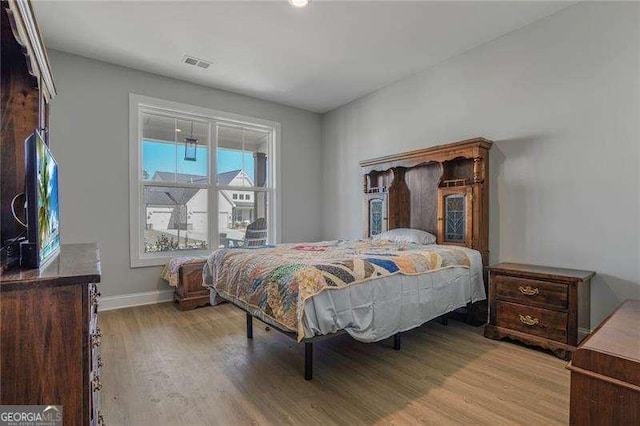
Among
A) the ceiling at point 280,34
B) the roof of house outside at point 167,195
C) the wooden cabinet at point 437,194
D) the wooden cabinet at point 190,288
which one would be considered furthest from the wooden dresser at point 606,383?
the roof of house outside at point 167,195

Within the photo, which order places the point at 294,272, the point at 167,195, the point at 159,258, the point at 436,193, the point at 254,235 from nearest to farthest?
1. the point at 294,272
2. the point at 436,193
3. the point at 159,258
4. the point at 167,195
5. the point at 254,235

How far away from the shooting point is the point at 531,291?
268cm

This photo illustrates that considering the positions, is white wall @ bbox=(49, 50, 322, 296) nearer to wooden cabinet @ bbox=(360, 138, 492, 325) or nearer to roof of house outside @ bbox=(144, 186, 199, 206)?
roof of house outside @ bbox=(144, 186, 199, 206)

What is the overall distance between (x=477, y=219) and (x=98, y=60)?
184 inches

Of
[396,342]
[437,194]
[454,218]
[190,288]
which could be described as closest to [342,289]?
[396,342]

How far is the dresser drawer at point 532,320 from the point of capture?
2525 mm

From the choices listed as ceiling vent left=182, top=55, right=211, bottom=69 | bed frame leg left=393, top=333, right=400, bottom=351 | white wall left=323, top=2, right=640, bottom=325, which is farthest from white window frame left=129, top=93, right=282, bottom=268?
bed frame leg left=393, top=333, right=400, bottom=351

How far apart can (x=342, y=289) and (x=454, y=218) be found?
6.67 ft

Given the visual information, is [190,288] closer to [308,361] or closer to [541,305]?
[308,361]

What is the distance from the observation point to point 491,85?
3420 millimetres

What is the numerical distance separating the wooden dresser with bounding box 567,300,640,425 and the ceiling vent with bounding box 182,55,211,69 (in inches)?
169

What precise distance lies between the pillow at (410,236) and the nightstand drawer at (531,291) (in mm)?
855

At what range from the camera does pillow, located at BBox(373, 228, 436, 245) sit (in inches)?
143

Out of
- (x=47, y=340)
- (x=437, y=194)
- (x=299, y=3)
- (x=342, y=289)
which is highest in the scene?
(x=299, y=3)
